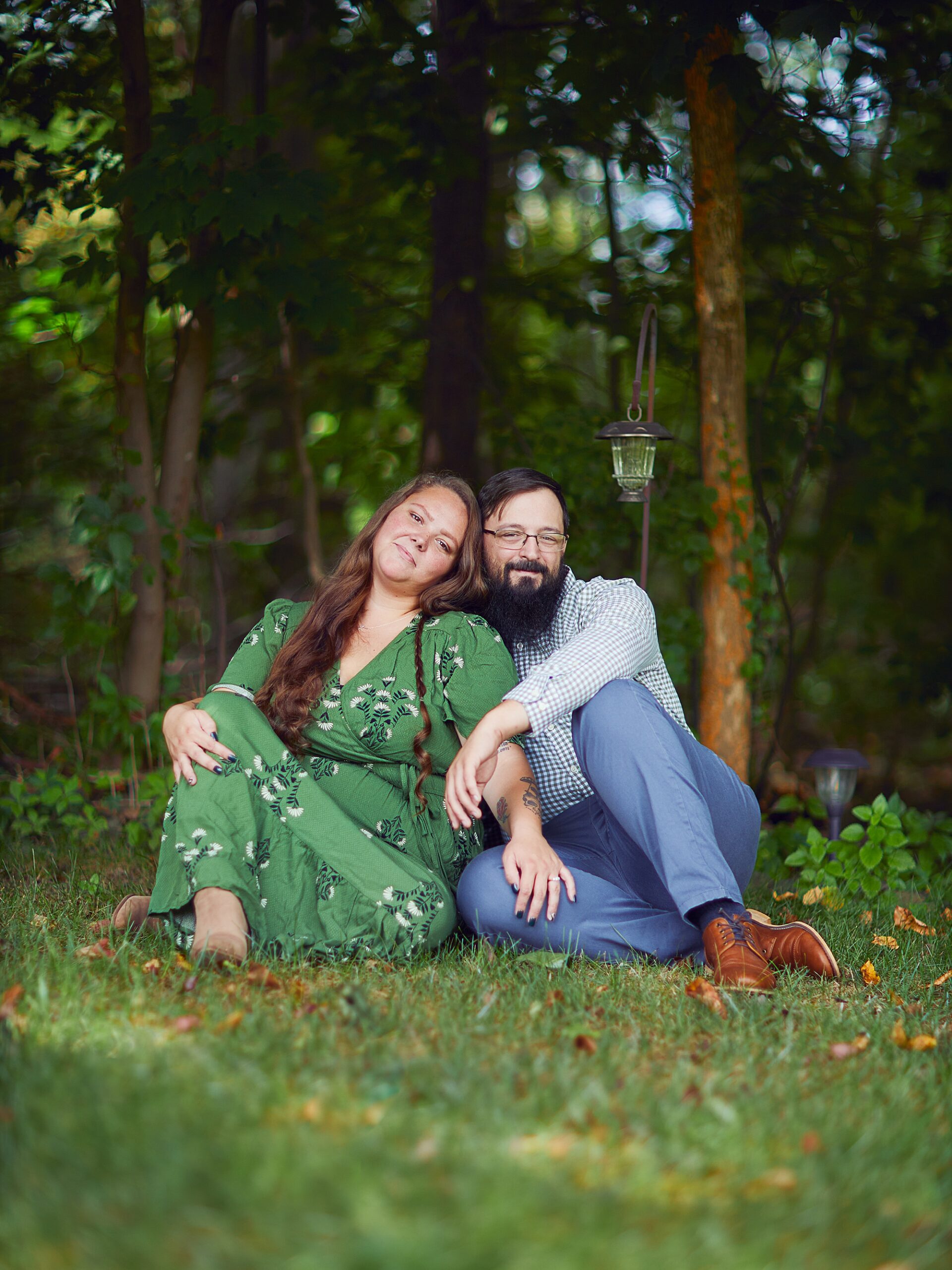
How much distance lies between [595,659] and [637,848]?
50cm

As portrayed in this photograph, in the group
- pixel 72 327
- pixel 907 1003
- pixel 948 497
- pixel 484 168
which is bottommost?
pixel 907 1003

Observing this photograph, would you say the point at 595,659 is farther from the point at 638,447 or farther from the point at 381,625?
the point at 638,447

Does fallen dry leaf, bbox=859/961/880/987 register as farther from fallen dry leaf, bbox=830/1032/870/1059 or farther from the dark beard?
the dark beard

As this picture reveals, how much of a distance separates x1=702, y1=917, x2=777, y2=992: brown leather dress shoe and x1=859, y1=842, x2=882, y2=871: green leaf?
1.46m

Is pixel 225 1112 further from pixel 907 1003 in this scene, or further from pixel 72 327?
pixel 72 327

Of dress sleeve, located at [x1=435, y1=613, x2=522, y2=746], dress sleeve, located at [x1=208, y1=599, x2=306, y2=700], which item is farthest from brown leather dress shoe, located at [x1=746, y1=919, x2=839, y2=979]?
dress sleeve, located at [x1=208, y1=599, x2=306, y2=700]

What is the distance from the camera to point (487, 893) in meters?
2.57

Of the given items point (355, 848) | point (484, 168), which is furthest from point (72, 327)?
point (355, 848)

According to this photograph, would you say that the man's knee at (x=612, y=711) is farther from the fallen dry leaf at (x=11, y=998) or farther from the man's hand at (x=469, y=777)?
the fallen dry leaf at (x=11, y=998)

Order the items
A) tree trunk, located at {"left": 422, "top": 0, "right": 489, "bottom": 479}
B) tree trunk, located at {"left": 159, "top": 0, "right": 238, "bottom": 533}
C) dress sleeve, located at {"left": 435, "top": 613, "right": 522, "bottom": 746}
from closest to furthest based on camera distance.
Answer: dress sleeve, located at {"left": 435, "top": 613, "right": 522, "bottom": 746}
tree trunk, located at {"left": 159, "top": 0, "right": 238, "bottom": 533}
tree trunk, located at {"left": 422, "top": 0, "right": 489, "bottom": 479}

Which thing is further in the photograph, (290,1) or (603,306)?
(603,306)

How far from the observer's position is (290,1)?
494 centimetres

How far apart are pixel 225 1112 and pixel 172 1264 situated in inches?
12.4

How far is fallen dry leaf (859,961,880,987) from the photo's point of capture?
2.60m
